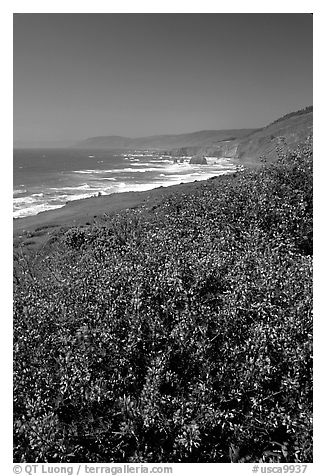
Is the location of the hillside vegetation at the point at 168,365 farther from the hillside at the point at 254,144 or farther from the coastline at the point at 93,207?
the hillside at the point at 254,144

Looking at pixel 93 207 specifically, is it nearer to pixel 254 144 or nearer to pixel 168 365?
pixel 168 365

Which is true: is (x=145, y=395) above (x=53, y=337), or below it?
below

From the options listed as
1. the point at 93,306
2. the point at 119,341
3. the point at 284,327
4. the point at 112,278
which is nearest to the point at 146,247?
the point at 112,278

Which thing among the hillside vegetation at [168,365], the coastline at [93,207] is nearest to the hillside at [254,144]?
the coastline at [93,207]

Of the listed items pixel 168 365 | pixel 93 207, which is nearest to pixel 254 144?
pixel 93 207

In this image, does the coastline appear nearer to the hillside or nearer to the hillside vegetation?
the hillside vegetation
